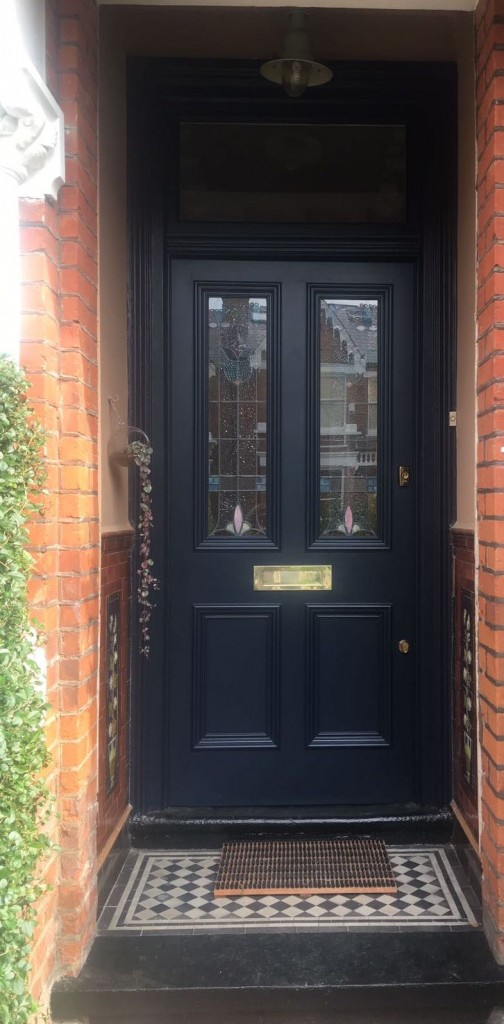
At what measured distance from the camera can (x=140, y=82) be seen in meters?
3.16

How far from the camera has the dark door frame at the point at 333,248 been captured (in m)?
3.17

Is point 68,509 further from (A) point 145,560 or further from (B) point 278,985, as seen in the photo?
(B) point 278,985

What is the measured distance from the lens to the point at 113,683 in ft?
9.62

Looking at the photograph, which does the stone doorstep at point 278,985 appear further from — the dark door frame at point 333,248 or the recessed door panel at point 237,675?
the recessed door panel at point 237,675

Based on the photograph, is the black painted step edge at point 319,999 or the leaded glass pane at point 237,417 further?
the leaded glass pane at point 237,417

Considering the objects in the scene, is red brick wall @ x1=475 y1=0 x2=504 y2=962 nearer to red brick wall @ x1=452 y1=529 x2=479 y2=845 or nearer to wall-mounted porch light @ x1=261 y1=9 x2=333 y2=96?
red brick wall @ x1=452 y1=529 x2=479 y2=845

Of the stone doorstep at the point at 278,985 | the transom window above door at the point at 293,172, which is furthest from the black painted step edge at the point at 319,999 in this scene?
the transom window above door at the point at 293,172

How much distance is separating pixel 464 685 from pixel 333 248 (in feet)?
5.74

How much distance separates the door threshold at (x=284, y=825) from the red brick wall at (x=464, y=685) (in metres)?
0.15

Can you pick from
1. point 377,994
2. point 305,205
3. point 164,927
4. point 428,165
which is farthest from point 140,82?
point 377,994

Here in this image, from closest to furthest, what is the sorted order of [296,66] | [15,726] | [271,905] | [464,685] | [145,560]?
[15,726], [271,905], [296,66], [464,685], [145,560]

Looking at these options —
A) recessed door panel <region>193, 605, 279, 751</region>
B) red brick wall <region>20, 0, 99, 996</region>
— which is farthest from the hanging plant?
red brick wall <region>20, 0, 99, 996</region>

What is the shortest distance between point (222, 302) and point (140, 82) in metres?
0.88

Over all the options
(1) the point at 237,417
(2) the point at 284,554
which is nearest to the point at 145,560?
(2) the point at 284,554
